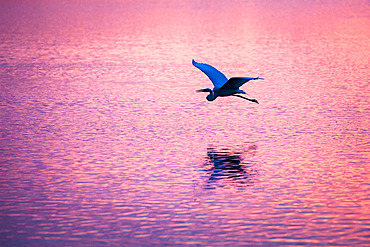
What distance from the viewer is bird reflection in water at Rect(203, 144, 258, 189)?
14.4 metres

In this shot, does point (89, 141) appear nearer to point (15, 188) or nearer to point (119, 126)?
point (119, 126)

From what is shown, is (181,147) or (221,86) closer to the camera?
(181,147)

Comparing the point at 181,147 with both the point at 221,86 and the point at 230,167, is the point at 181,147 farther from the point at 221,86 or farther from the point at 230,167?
the point at 230,167

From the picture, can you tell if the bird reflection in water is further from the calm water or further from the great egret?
the great egret

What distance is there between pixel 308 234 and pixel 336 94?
1284cm

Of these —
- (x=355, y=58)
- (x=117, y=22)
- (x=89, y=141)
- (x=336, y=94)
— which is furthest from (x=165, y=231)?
(x=117, y=22)

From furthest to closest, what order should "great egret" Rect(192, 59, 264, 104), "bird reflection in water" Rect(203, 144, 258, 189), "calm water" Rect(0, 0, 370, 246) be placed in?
"great egret" Rect(192, 59, 264, 104), "bird reflection in water" Rect(203, 144, 258, 189), "calm water" Rect(0, 0, 370, 246)

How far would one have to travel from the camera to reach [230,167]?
15.3 m

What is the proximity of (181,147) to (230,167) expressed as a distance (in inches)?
84.6

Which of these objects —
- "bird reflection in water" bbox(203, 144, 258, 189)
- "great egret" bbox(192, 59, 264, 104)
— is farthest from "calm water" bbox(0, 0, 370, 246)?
"great egret" bbox(192, 59, 264, 104)

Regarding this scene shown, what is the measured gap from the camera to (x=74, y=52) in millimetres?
36625

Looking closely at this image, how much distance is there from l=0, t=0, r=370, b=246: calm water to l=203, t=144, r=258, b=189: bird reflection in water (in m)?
0.04

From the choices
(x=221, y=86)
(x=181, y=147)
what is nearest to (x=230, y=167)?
(x=181, y=147)

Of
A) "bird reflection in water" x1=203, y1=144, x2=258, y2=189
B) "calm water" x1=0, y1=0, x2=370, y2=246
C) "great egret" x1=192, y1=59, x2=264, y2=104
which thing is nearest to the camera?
"calm water" x1=0, y1=0, x2=370, y2=246
